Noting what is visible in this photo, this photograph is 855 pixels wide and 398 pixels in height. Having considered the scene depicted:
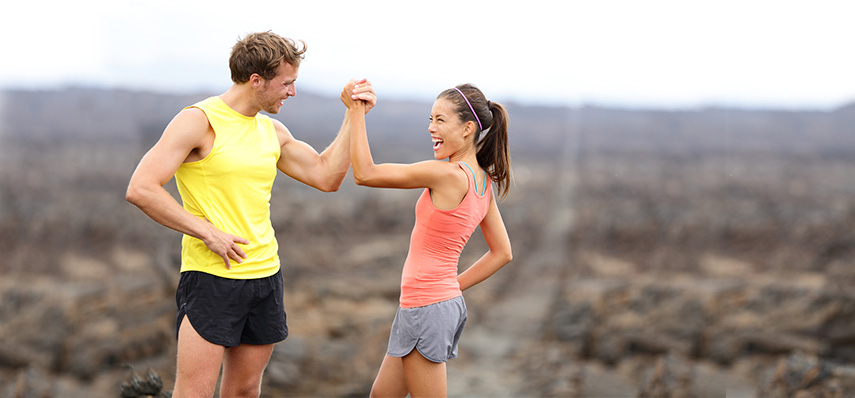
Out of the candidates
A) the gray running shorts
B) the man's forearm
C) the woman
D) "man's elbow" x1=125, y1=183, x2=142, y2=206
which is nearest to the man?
"man's elbow" x1=125, y1=183, x2=142, y2=206

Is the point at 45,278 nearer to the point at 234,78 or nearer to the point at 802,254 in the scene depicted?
the point at 234,78

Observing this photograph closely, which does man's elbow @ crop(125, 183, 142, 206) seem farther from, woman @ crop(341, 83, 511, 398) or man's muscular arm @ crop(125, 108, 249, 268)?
woman @ crop(341, 83, 511, 398)

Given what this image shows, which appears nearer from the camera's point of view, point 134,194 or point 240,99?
point 134,194

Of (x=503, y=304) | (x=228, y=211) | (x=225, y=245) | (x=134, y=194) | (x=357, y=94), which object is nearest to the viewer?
(x=134, y=194)

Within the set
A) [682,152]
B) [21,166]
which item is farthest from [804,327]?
[682,152]

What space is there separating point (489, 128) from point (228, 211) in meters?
1.39

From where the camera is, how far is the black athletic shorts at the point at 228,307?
119 inches

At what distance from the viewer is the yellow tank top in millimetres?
3037

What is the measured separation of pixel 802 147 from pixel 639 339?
82.2m

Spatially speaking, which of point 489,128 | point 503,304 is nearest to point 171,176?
point 489,128

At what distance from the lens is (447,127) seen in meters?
3.22

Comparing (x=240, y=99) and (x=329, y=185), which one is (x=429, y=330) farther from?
(x=240, y=99)

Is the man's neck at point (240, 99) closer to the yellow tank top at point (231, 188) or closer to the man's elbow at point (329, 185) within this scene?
the yellow tank top at point (231, 188)

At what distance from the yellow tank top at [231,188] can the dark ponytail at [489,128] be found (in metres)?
0.98
